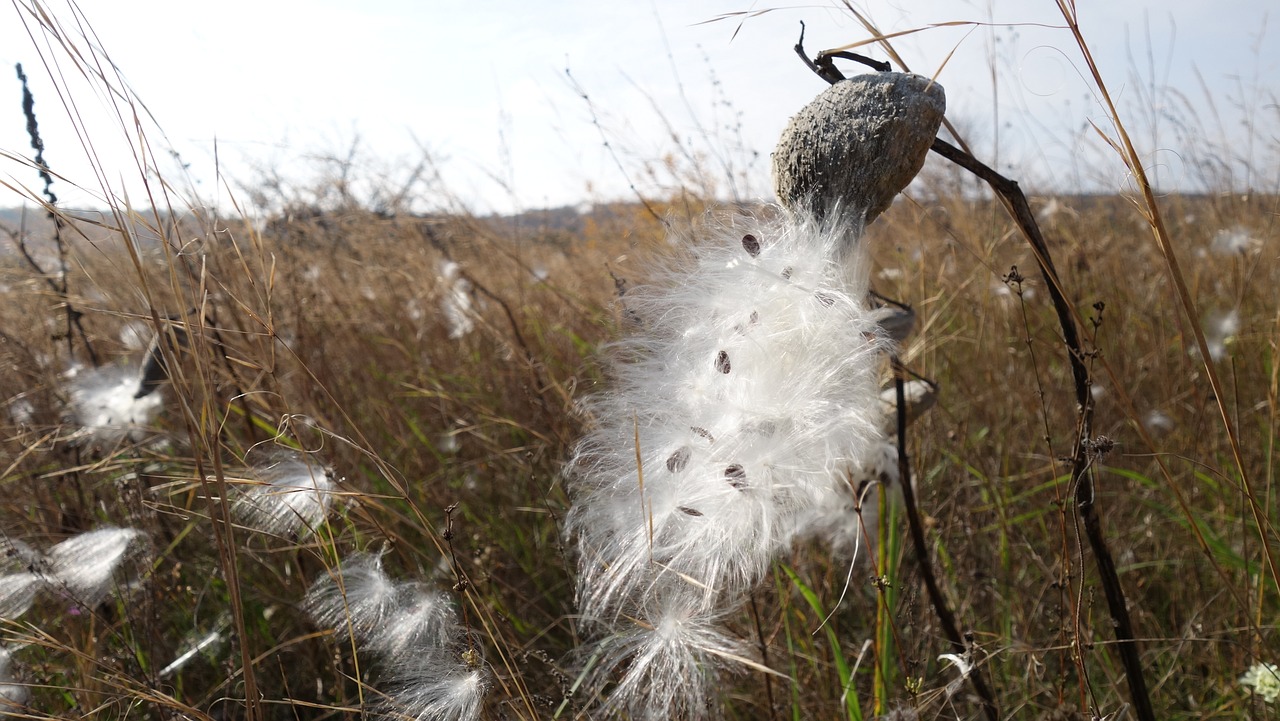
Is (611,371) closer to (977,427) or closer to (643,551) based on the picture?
(643,551)

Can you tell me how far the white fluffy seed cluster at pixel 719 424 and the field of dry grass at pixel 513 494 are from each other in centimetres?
9

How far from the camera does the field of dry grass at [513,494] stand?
42.5 inches

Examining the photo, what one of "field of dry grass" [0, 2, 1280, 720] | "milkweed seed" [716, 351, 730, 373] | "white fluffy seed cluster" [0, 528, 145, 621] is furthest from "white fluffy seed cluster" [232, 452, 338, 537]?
"milkweed seed" [716, 351, 730, 373]

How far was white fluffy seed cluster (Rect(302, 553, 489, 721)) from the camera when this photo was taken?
995 mm

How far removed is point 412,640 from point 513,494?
106 cm

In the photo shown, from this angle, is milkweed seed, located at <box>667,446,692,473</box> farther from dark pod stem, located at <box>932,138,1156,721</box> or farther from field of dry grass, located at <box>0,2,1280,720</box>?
dark pod stem, located at <box>932,138,1156,721</box>

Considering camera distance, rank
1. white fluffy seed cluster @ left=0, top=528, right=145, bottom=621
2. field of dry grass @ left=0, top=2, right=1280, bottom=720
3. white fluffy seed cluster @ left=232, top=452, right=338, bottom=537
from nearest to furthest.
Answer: field of dry grass @ left=0, top=2, right=1280, bottom=720
white fluffy seed cluster @ left=232, top=452, right=338, bottom=537
white fluffy seed cluster @ left=0, top=528, right=145, bottom=621

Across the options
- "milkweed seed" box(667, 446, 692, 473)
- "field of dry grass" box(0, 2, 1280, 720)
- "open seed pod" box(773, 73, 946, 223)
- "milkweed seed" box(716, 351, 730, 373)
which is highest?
"open seed pod" box(773, 73, 946, 223)

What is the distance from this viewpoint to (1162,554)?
1917 millimetres

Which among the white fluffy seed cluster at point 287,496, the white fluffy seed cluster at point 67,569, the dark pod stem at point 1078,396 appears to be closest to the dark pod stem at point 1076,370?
the dark pod stem at point 1078,396

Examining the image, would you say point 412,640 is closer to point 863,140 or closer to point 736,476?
point 736,476

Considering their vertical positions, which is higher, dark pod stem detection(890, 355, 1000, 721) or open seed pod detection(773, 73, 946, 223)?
open seed pod detection(773, 73, 946, 223)

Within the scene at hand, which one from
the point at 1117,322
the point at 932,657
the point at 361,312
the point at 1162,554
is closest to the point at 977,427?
the point at 1162,554

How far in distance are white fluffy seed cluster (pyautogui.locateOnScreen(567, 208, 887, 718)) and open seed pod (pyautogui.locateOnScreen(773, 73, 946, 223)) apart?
37mm
